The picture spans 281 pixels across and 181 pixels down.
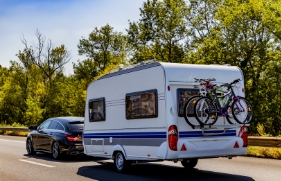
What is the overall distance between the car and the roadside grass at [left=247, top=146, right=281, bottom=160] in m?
5.68

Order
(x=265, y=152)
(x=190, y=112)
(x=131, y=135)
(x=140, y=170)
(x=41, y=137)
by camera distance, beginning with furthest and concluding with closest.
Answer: (x=41, y=137)
(x=265, y=152)
(x=140, y=170)
(x=131, y=135)
(x=190, y=112)

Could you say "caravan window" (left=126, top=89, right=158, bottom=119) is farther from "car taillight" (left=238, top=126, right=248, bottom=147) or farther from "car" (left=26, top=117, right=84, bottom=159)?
"car" (left=26, top=117, right=84, bottom=159)

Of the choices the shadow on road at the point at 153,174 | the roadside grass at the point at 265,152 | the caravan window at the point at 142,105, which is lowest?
the shadow on road at the point at 153,174

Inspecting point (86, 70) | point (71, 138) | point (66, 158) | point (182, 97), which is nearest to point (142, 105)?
point (182, 97)

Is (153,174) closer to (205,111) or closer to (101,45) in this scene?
(205,111)

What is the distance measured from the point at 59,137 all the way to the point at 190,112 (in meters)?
6.54

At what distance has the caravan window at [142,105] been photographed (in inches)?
404

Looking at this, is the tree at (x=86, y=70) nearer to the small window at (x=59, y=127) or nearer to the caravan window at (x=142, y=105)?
the small window at (x=59, y=127)

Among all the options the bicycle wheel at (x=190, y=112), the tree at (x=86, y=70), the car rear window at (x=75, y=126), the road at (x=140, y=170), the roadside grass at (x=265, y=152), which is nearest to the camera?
the bicycle wheel at (x=190, y=112)

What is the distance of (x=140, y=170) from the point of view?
1217 cm

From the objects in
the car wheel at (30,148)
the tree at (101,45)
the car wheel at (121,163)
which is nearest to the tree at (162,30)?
the tree at (101,45)

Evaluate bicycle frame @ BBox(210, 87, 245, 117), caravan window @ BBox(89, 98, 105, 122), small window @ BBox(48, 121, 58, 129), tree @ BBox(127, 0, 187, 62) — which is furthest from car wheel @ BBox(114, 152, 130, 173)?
tree @ BBox(127, 0, 187, 62)

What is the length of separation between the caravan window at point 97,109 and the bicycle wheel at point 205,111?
11.3ft

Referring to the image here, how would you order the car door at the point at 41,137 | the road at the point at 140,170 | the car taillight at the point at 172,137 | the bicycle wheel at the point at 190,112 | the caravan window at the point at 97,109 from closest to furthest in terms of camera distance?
the car taillight at the point at 172,137 < the bicycle wheel at the point at 190,112 < the road at the point at 140,170 < the caravan window at the point at 97,109 < the car door at the point at 41,137
